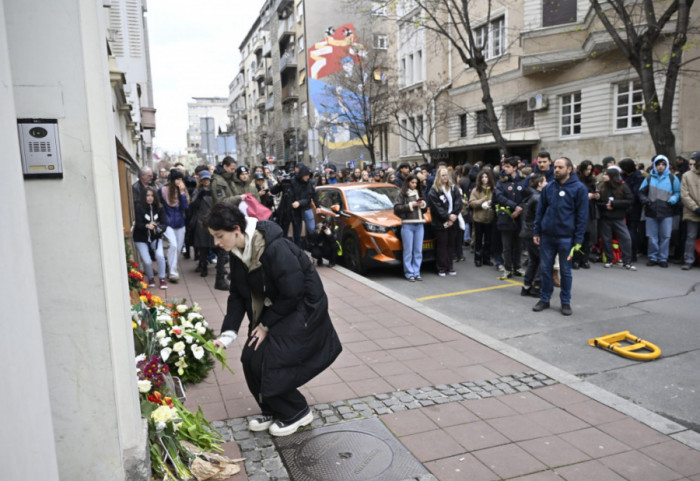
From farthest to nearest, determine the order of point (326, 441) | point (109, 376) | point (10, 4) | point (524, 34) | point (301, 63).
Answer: point (301, 63) → point (524, 34) → point (326, 441) → point (109, 376) → point (10, 4)

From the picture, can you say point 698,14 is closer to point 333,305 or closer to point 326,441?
point 333,305

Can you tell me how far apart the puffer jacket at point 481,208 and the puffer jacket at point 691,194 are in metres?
3.39

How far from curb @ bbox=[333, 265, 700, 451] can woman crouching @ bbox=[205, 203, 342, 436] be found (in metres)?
2.24

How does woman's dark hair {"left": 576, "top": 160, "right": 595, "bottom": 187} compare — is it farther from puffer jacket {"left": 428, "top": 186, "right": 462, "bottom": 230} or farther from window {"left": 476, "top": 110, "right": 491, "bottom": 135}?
window {"left": 476, "top": 110, "right": 491, "bottom": 135}

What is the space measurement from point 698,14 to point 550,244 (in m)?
14.0

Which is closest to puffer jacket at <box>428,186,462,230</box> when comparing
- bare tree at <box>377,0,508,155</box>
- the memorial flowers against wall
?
the memorial flowers against wall

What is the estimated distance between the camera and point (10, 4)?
7.77 ft

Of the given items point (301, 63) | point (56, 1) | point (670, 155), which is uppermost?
point (301, 63)

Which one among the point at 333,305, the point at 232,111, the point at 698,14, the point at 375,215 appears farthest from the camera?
the point at 232,111

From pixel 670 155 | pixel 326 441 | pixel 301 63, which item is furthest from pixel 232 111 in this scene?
pixel 326 441

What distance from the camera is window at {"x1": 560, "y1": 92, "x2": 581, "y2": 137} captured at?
22.4 metres

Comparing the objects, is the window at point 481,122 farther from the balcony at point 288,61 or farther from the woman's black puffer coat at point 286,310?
the balcony at point 288,61

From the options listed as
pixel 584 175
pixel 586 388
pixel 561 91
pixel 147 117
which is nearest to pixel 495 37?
pixel 561 91

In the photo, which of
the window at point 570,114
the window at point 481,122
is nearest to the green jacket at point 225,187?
the window at point 570,114
